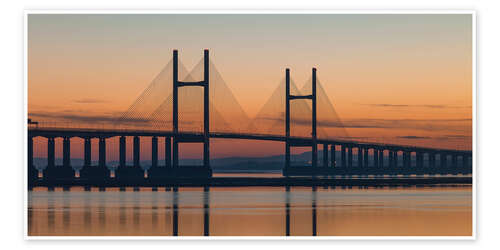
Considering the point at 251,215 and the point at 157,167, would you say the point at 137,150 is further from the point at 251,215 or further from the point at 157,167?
the point at 251,215

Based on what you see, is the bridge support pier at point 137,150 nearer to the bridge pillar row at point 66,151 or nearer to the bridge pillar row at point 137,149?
the bridge pillar row at point 137,149

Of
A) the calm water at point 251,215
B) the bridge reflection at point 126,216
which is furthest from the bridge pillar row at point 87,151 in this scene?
the bridge reflection at point 126,216

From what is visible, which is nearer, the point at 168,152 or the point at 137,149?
the point at 168,152

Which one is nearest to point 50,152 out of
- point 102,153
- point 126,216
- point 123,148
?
point 102,153

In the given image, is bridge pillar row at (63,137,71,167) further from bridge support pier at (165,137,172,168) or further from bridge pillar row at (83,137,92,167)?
bridge support pier at (165,137,172,168)

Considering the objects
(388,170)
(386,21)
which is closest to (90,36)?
(386,21)

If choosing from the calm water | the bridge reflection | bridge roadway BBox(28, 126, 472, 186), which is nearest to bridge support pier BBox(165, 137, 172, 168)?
bridge roadway BBox(28, 126, 472, 186)
